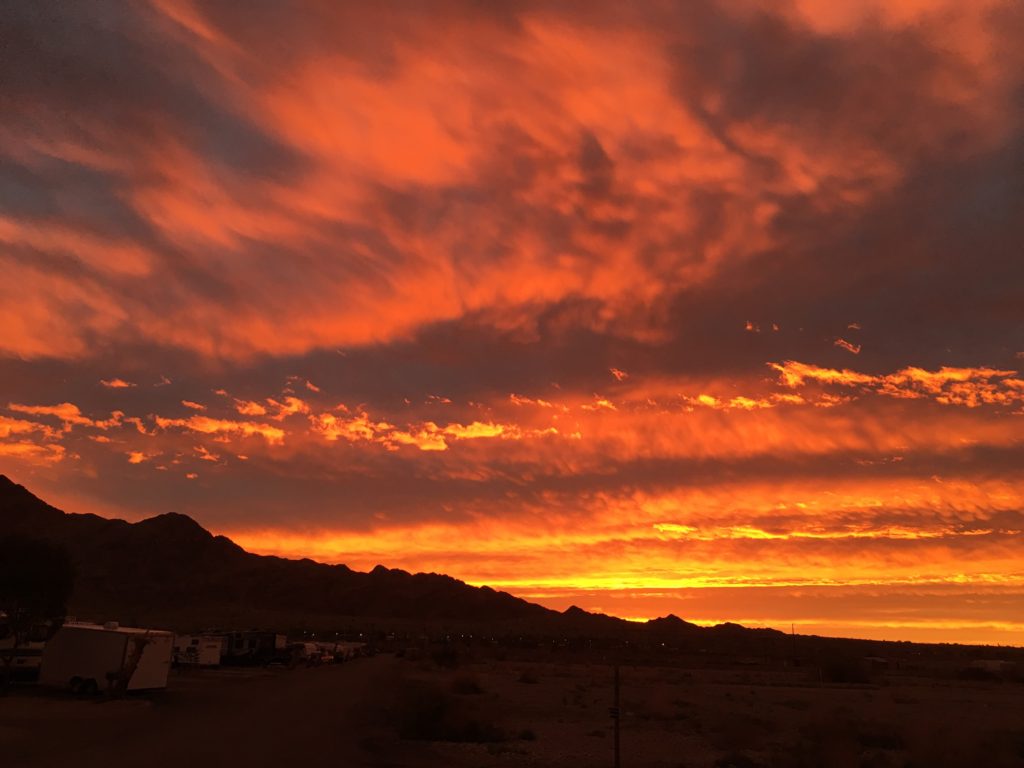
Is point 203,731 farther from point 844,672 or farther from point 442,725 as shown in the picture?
point 844,672

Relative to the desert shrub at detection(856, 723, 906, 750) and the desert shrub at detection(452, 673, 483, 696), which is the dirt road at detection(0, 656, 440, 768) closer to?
the desert shrub at detection(452, 673, 483, 696)

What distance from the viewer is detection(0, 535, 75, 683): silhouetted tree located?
46562 millimetres

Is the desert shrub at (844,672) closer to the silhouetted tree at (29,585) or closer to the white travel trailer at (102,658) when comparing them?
the white travel trailer at (102,658)

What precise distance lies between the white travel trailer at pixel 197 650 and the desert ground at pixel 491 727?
374 inches

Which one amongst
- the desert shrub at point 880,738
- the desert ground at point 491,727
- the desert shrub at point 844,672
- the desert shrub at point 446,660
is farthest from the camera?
the desert shrub at point 446,660

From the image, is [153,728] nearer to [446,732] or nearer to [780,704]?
[446,732]

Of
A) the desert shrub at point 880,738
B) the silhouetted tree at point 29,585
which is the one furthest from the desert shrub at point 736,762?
the silhouetted tree at point 29,585

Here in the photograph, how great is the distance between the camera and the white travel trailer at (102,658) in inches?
1583

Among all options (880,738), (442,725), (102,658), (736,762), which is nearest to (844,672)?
(880,738)

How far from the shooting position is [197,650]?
68250 mm

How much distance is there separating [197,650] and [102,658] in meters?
29.6

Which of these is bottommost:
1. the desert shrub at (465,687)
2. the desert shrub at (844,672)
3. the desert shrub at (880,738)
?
the desert shrub at (880,738)

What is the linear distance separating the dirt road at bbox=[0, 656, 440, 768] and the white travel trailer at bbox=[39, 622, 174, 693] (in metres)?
1.26

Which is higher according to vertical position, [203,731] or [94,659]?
[94,659]
